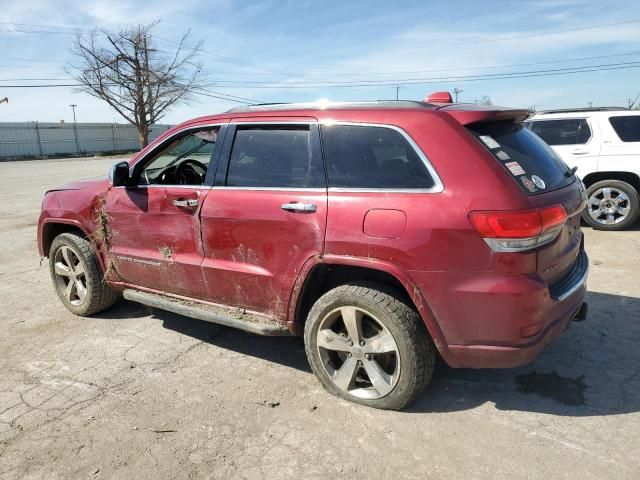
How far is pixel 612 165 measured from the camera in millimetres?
7742

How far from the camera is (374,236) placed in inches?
113

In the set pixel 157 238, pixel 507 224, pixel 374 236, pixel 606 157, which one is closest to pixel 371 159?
pixel 374 236

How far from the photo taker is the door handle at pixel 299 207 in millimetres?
3100

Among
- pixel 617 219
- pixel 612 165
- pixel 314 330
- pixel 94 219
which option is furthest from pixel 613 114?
pixel 94 219

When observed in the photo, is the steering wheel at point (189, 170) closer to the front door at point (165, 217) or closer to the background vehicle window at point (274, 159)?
the front door at point (165, 217)

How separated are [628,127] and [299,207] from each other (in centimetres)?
673

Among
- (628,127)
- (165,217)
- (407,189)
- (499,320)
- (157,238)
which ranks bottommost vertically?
(499,320)

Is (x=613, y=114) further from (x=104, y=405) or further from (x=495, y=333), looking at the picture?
(x=104, y=405)

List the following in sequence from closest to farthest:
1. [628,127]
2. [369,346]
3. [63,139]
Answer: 1. [369,346]
2. [628,127]
3. [63,139]

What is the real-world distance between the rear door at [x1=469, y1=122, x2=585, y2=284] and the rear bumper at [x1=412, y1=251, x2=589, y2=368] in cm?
16

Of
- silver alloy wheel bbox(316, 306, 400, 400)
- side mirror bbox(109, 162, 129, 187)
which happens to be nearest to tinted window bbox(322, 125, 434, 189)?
silver alloy wheel bbox(316, 306, 400, 400)

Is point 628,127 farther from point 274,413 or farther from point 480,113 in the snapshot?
point 274,413

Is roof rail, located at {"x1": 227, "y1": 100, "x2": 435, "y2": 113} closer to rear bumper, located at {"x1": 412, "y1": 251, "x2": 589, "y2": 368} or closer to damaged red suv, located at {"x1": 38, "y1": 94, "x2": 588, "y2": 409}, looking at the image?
damaged red suv, located at {"x1": 38, "y1": 94, "x2": 588, "y2": 409}

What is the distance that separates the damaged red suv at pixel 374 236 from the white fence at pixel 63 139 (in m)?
43.3
